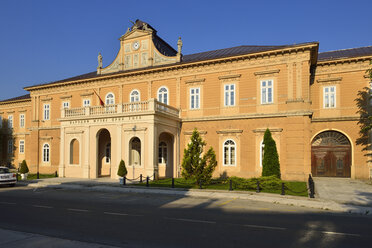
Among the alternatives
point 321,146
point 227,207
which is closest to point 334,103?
point 321,146

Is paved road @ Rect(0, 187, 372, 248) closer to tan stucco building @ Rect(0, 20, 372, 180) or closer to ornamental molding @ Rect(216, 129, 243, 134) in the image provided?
tan stucco building @ Rect(0, 20, 372, 180)

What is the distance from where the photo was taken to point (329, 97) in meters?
25.2

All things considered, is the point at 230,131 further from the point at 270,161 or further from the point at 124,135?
the point at 124,135

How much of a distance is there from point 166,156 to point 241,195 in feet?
41.6

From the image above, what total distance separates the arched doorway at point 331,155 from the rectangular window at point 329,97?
262cm

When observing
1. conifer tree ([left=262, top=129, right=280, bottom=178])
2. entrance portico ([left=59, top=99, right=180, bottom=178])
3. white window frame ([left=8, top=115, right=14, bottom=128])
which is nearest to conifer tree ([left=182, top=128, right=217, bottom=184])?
conifer tree ([left=262, top=129, right=280, bottom=178])

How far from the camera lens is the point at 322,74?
25.3 metres

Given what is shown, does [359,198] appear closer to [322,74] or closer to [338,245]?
[338,245]

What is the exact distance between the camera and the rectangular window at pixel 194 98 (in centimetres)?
2647

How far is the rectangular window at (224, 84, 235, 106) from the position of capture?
82.2ft

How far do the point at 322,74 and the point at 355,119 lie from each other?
499 cm

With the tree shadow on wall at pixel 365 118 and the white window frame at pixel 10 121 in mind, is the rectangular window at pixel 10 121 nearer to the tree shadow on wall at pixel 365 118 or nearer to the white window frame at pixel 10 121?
the white window frame at pixel 10 121

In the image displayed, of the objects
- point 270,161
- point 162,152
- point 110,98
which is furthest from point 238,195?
point 110,98

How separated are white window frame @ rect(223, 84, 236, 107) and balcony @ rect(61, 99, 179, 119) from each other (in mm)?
4963
